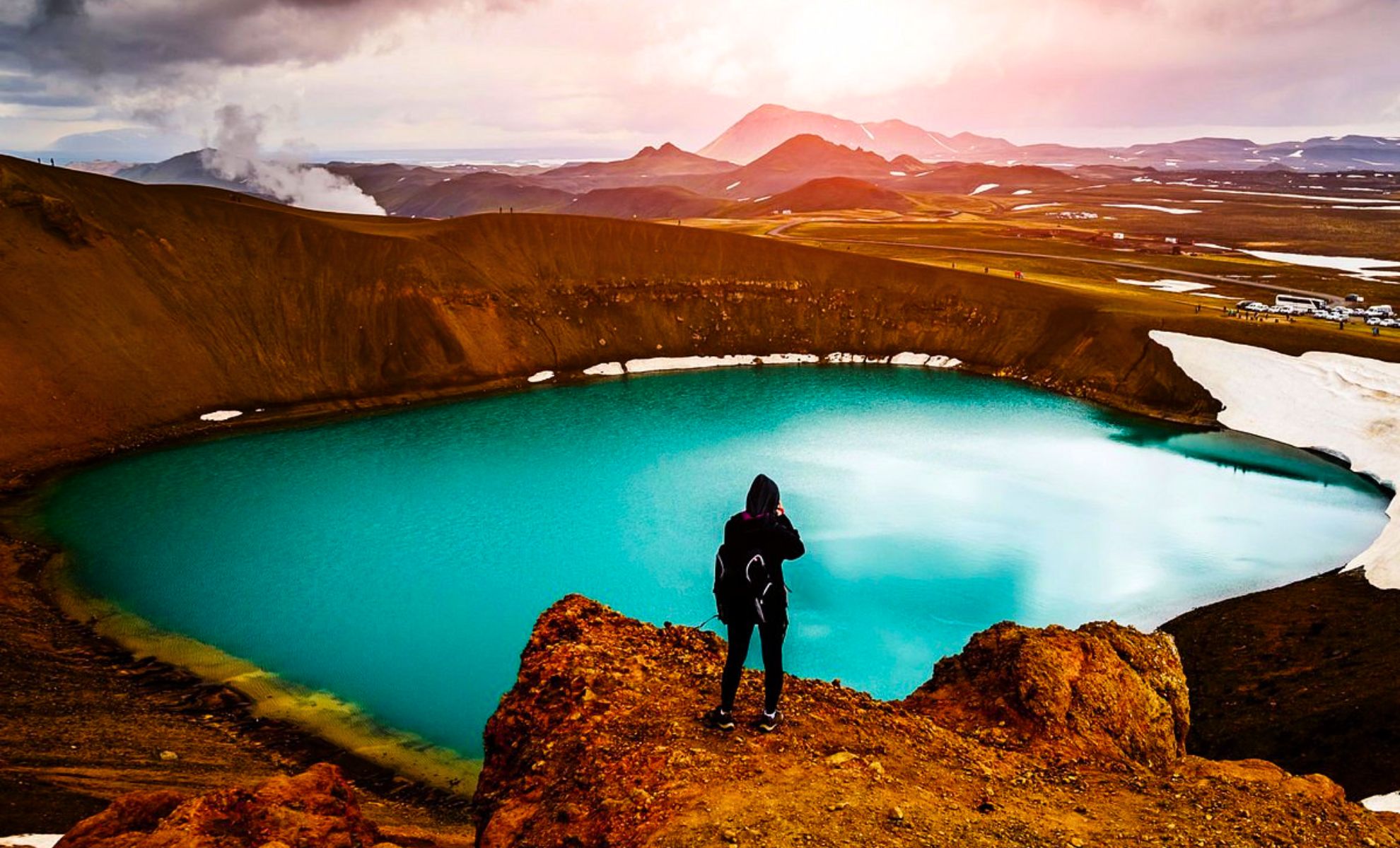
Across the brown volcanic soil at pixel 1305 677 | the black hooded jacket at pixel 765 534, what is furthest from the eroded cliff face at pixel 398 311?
the black hooded jacket at pixel 765 534

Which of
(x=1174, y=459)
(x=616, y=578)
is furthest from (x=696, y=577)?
(x=1174, y=459)

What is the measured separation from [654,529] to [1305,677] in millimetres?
21913

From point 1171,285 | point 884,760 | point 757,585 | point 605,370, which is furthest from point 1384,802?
point 1171,285

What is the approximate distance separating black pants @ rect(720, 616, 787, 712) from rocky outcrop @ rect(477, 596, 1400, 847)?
1.38ft

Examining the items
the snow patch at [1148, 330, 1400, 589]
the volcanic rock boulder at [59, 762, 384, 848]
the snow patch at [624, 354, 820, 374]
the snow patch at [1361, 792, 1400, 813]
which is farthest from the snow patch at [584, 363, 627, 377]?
the volcanic rock boulder at [59, 762, 384, 848]

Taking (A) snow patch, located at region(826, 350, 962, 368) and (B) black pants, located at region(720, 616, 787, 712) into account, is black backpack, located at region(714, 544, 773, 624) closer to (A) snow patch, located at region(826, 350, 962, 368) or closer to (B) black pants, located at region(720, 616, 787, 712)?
(B) black pants, located at region(720, 616, 787, 712)

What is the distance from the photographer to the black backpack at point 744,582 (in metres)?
8.63

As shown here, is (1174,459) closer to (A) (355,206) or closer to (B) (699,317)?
(B) (699,317)

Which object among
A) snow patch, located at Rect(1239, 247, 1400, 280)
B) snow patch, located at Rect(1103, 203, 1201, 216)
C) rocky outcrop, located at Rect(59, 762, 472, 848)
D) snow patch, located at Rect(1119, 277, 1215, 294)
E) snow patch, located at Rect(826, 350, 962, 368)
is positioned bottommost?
rocky outcrop, located at Rect(59, 762, 472, 848)

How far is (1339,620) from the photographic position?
83.2 ft

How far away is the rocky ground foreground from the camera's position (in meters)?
7.30

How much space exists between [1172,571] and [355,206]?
671ft

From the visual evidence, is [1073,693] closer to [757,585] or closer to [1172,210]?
[757,585]

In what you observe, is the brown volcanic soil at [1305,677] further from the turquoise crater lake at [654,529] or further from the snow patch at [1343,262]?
the snow patch at [1343,262]
